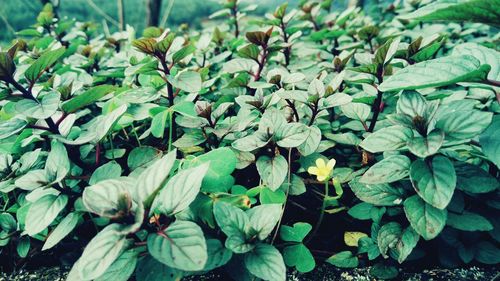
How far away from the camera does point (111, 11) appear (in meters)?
5.09

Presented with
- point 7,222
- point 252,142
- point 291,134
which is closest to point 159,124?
point 252,142

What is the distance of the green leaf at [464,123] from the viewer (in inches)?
33.1

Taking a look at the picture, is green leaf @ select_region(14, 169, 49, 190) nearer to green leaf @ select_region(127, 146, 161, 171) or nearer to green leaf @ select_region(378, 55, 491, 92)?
green leaf @ select_region(127, 146, 161, 171)

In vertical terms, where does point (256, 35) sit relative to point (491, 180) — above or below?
above

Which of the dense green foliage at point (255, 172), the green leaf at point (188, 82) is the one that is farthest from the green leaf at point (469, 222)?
the green leaf at point (188, 82)

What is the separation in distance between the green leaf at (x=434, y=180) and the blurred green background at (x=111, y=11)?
135 inches

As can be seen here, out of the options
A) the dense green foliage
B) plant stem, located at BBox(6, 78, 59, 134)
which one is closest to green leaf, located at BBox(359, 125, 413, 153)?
the dense green foliage

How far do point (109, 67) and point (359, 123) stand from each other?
1.24 m

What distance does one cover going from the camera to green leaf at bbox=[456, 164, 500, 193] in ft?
3.05

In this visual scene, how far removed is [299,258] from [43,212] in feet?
2.33

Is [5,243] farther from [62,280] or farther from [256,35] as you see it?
[256,35]

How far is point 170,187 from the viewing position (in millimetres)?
855

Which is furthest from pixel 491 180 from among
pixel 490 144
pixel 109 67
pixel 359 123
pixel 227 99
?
pixel 109 67

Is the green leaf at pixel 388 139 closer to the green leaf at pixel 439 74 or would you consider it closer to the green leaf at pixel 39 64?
the green leaf at pixel 439 74
